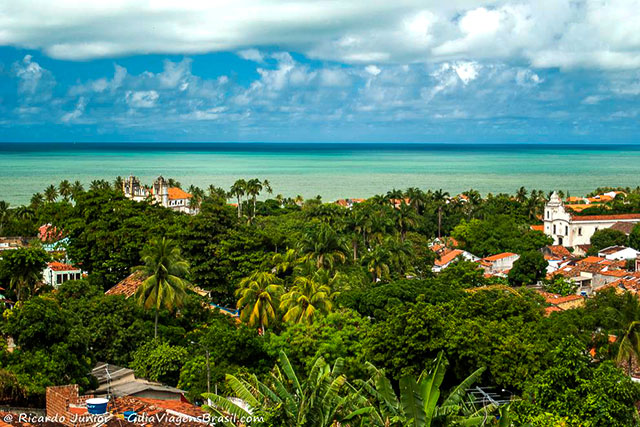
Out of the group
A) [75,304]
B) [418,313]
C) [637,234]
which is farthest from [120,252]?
[637,234]

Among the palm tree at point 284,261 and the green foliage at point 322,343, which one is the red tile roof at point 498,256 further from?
the green foliage at point 322,343

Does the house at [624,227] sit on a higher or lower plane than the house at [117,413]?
lower

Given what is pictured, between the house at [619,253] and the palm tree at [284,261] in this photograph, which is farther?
the house at [619,253]

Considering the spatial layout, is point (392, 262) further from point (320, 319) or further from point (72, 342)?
point (72, 342)

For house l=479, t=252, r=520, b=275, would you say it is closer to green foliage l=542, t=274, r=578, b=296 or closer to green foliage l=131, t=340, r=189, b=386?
green foliage l=542, t=274, r=578, b=296

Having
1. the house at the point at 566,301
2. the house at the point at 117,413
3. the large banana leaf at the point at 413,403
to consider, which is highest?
the large banana leaf at the point at 413,403

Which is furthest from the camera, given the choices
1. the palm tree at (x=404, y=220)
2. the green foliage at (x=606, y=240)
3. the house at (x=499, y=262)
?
the green foliage at (x=606, y=240)

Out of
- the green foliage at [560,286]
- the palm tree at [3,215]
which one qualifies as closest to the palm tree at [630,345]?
the green foliage at [560,286]

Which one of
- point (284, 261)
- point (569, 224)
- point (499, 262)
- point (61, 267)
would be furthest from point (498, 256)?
point (61, 267)
